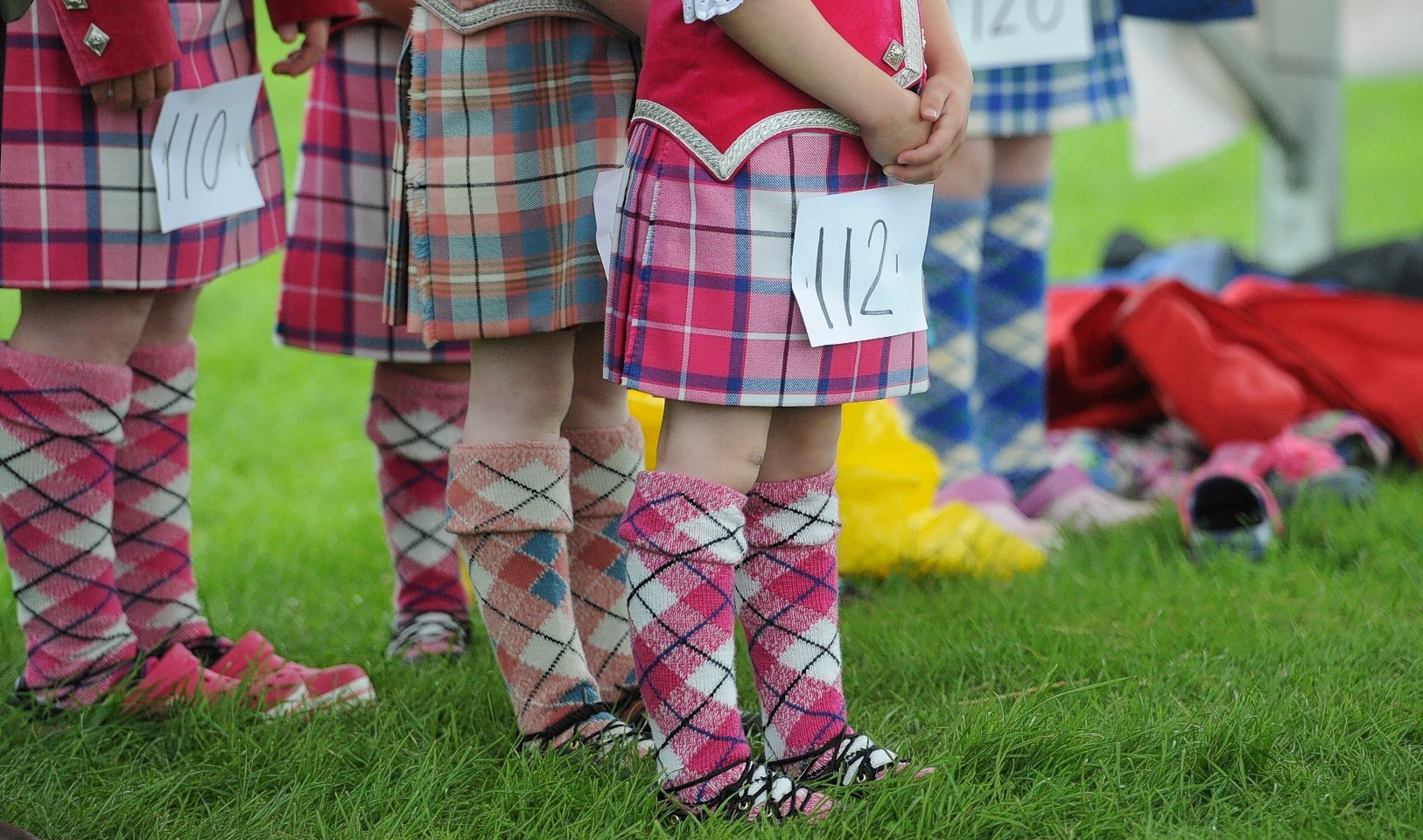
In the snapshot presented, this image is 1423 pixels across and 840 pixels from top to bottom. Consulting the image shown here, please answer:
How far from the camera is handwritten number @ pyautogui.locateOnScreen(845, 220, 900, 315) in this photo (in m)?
1.19

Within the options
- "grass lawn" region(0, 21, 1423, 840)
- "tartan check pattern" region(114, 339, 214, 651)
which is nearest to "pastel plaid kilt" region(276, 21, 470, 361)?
Result: "tartan check pattern" region(114, 339, 214, 651)

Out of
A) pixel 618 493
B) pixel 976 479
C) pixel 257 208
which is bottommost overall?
pixel 976 479

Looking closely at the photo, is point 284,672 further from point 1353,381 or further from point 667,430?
point 1353,381

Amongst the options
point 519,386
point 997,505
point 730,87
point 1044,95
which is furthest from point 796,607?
point 1044,95

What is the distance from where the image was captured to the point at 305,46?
1611mm

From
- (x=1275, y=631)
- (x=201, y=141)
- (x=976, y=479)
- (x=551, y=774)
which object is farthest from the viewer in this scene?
(x=976, y=479)

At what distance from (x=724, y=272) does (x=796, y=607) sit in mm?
323

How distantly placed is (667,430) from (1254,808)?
1.99 ft

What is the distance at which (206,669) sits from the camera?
159 centimetres

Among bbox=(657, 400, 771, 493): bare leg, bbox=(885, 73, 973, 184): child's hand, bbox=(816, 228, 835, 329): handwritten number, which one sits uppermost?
bbox=(885, 73, 973, 184): child's hand

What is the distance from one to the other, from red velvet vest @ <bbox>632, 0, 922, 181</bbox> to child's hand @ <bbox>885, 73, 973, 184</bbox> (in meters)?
0.04

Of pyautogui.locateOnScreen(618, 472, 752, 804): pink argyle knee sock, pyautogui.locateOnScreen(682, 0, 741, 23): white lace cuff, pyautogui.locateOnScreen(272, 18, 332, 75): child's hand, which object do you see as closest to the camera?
pyautogui.locateOnScreen(682, 0, 741, 23): white lace cuff

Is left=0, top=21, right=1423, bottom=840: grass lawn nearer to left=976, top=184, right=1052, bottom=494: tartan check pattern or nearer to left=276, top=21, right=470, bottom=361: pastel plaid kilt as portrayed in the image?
left=976, top=184, right=1052, bottom=494: tartan check pattern

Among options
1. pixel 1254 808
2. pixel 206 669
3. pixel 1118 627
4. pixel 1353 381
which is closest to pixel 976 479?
pixel 1118 627
